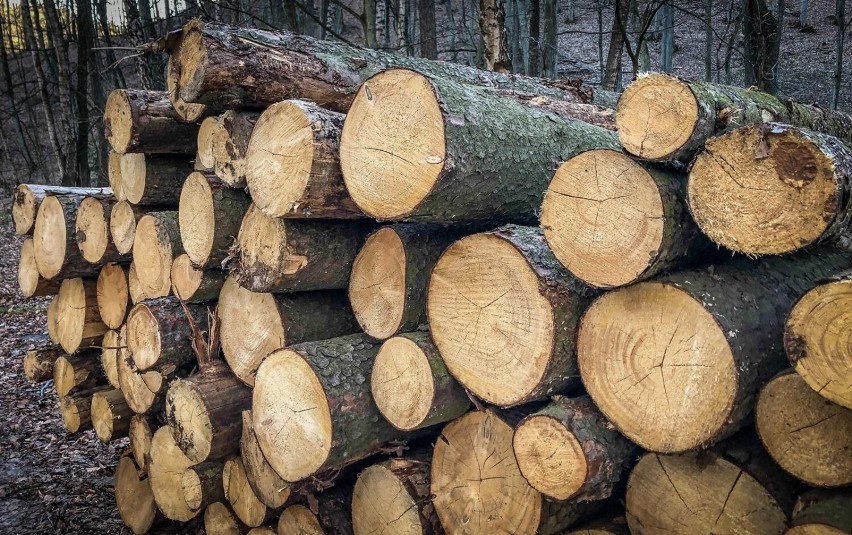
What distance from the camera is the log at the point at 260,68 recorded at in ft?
8.59

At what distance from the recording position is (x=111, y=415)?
4.00m

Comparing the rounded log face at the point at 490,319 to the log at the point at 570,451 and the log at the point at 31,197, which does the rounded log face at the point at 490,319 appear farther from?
the log at the point at 31,197

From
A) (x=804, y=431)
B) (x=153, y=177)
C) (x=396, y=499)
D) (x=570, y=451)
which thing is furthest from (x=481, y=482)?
(x=153, y=177)

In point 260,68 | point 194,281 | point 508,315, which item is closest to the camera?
point 508,315

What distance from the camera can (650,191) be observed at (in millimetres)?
1665

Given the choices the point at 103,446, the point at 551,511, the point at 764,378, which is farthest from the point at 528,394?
the point at 103,446

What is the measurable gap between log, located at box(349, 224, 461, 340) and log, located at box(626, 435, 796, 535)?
39.8 inches

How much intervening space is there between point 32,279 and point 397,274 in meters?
3.68

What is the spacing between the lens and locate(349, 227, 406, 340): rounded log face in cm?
235

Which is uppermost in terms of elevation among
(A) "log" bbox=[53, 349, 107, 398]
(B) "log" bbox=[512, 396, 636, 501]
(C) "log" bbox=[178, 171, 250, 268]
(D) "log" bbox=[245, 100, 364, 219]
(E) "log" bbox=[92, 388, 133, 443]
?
(D) "log" bbox=[245, 100, 364, 219]

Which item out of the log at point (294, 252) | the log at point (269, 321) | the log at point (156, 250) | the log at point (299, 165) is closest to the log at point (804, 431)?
the log at point (299, 165)

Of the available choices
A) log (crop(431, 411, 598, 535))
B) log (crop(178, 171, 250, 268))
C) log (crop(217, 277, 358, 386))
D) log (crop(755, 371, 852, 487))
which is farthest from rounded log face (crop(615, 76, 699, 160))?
log (crop(178, 171, 250, 268))

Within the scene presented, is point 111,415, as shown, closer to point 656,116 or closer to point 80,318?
point 80,318

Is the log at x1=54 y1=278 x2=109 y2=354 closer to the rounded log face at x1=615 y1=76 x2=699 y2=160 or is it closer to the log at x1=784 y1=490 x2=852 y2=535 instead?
the rounded log face at x1=615 y1=76 x2=699 y2=160
